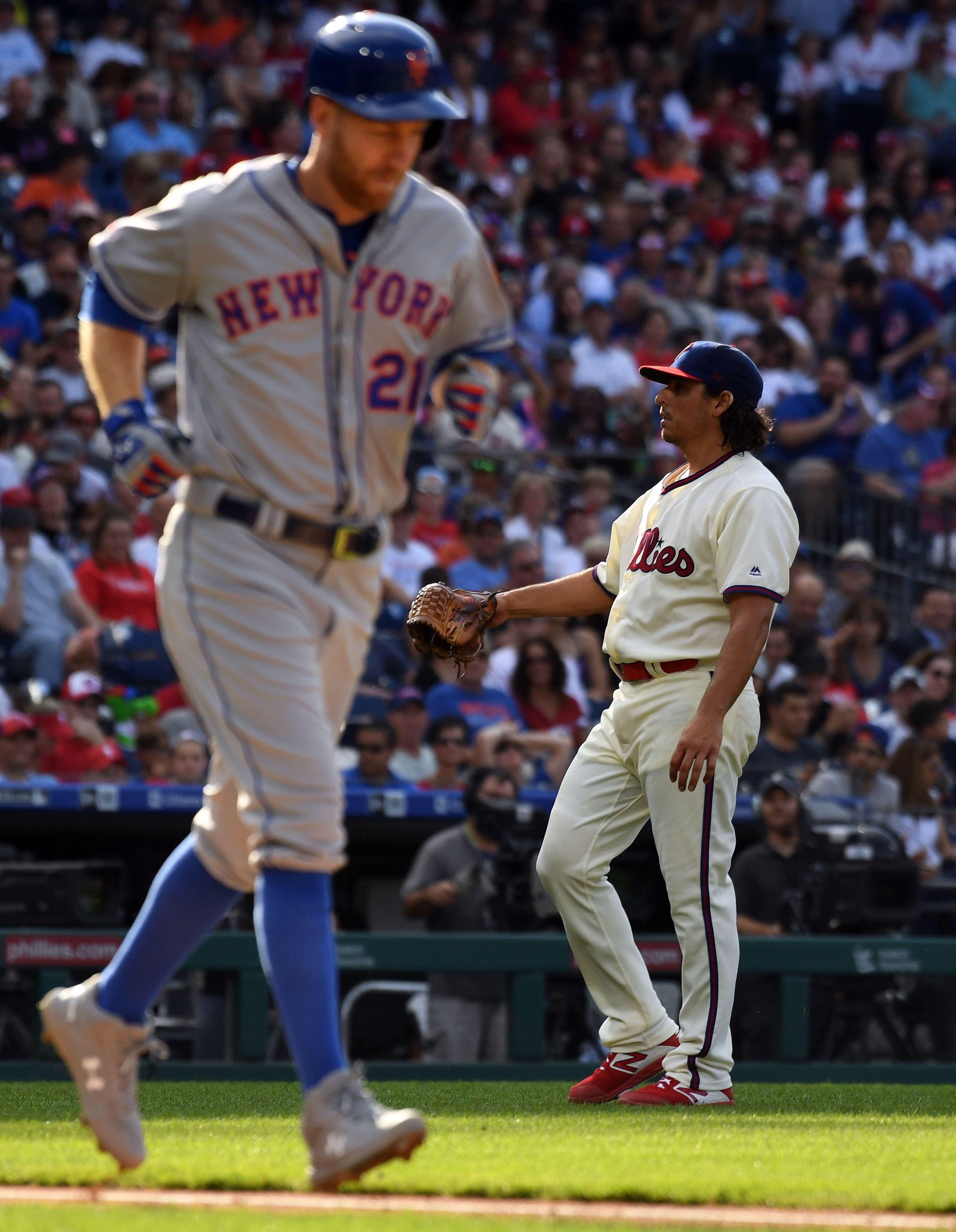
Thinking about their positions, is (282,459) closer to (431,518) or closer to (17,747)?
(17,747)

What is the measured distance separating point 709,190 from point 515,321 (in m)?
3.16

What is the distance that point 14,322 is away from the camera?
1154 centimetres

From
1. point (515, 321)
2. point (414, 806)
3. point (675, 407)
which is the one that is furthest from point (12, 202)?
point (675, 407)

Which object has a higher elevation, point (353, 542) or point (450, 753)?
point (353, 542)

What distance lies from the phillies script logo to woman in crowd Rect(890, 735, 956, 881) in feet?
12.4

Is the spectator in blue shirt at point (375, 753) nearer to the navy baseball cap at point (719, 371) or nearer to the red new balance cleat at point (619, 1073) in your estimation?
the red new balance cleat at point (619, 1073)

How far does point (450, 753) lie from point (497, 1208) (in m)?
5.64

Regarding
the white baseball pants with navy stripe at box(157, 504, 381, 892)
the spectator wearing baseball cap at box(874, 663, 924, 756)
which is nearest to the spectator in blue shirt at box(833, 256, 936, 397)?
the spectator wearing baseball cap at box(874, 663, 924, 756)

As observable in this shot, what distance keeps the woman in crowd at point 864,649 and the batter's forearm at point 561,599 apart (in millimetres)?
5791

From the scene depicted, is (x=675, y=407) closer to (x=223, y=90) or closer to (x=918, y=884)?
(x=918, y=884)

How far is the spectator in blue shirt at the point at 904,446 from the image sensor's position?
13680 mm

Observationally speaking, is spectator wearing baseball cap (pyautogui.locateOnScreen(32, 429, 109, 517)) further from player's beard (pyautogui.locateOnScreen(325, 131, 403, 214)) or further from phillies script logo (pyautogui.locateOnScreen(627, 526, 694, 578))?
player's beard (pyautogui.locateOnScreen(325, 131, 403, 214))

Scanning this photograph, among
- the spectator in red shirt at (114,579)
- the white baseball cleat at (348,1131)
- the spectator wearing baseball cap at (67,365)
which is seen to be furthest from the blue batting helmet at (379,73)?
the spectator wearing baseball cap at (67,365)

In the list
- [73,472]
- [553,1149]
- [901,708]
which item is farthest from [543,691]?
[553,1149]
